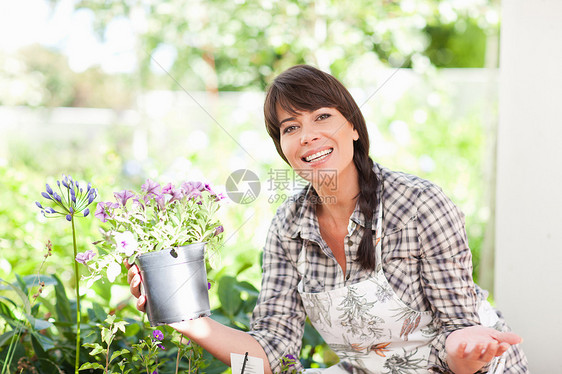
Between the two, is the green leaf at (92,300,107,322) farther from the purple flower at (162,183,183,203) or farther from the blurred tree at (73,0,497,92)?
the blurred tree at (73,0,497,92)

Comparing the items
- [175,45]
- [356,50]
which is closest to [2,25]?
[175,45]

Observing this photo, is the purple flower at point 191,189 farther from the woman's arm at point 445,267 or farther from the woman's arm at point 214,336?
the woman's arm at point 445,267

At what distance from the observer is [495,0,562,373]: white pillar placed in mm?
1571

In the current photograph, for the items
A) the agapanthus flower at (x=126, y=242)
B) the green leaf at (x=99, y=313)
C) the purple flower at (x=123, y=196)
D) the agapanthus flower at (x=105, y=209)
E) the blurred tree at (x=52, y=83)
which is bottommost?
the green leaf at (x=99, y=313)

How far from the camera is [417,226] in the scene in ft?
4.51

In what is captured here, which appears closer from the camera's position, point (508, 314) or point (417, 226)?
point (417, 226)

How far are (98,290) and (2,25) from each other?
18.2ft

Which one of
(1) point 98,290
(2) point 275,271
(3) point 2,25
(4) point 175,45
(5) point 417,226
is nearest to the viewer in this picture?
(5) point 417,226

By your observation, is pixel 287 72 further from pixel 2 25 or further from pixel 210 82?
pixel 2 25

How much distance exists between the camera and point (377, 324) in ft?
4.66

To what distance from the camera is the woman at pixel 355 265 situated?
1.35 meters

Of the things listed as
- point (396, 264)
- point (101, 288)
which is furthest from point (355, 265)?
point (101, 288)

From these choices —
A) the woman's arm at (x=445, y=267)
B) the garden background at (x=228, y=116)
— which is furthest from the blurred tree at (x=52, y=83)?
the woman's arm at (x=445, y=267)

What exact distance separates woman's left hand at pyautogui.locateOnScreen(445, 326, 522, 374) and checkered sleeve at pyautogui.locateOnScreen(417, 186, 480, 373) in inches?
3.2
